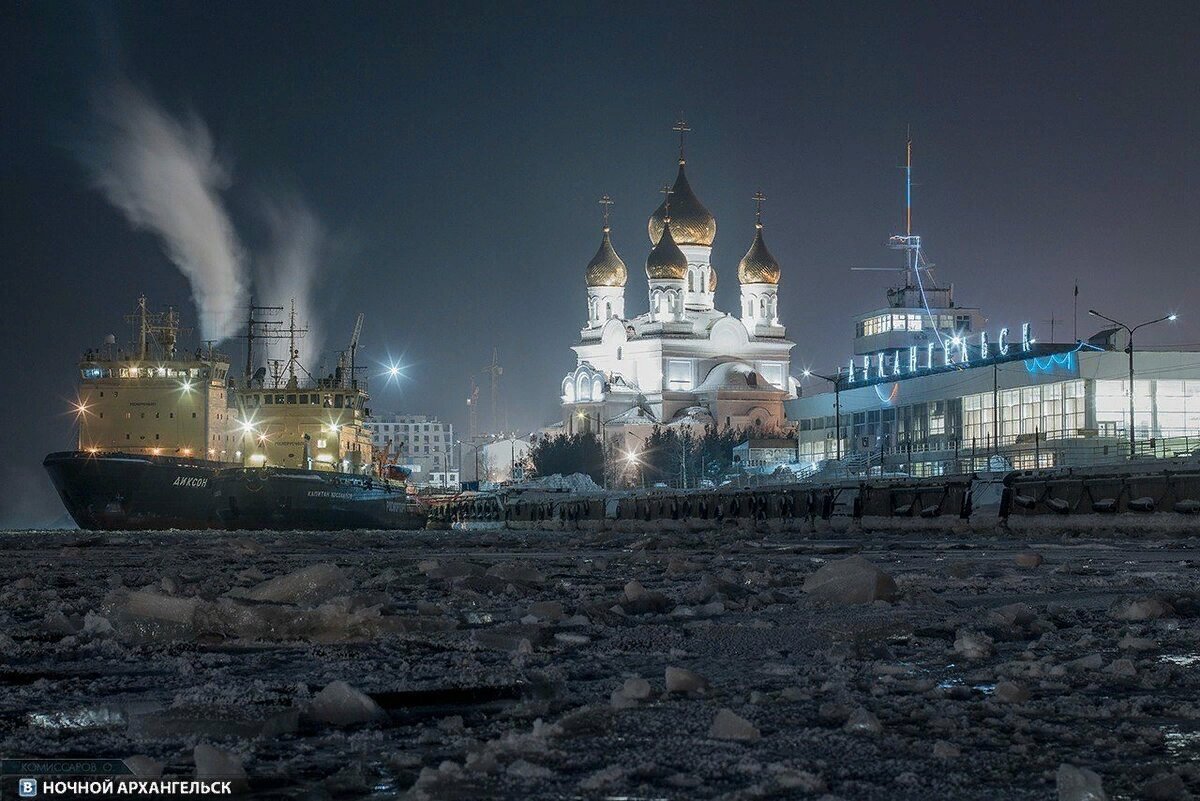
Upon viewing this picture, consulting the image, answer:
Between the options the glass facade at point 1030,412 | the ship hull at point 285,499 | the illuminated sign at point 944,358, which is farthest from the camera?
the illuminated sign at point 944,358

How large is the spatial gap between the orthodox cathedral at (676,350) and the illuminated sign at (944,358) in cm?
2226

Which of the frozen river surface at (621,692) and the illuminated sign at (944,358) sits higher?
the illuminated sign at (944,358)

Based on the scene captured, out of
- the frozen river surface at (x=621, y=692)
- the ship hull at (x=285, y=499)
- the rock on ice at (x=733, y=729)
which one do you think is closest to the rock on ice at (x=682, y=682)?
the frozen river surface at (x=621, y=692)

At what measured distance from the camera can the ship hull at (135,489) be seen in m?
61.6

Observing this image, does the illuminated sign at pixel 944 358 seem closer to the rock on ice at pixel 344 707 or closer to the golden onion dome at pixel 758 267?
the golden onion dome at pixel 758 267

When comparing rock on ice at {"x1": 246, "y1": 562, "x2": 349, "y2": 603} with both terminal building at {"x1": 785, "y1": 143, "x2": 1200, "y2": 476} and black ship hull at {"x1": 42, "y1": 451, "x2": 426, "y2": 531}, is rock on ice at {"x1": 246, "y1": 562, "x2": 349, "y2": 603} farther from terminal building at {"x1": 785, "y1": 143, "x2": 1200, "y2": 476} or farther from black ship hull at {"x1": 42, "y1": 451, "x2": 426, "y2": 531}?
black ship hull at {"x1": 42, "y1": 451, "x2": 426, "y2": 531}

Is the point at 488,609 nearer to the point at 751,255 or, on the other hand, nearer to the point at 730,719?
the point at 730,719

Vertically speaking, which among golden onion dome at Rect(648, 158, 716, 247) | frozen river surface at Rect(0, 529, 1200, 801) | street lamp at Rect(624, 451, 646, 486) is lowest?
frozen river surface at Rect(0, 529, 1200, 801)

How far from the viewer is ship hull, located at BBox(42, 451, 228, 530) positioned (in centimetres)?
6162

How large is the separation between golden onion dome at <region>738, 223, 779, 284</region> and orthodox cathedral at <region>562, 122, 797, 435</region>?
236cm

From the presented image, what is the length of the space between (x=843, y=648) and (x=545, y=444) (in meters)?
113

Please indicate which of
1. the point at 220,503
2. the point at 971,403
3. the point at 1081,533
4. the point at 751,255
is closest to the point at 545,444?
the point at 751,255

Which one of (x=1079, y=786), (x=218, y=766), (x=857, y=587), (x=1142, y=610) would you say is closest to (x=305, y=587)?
(x=857, y=587)

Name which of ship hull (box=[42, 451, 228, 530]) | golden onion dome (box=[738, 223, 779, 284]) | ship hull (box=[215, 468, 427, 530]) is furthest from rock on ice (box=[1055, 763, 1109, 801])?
golden onion dome (box=[738, 223, 779, 284])
